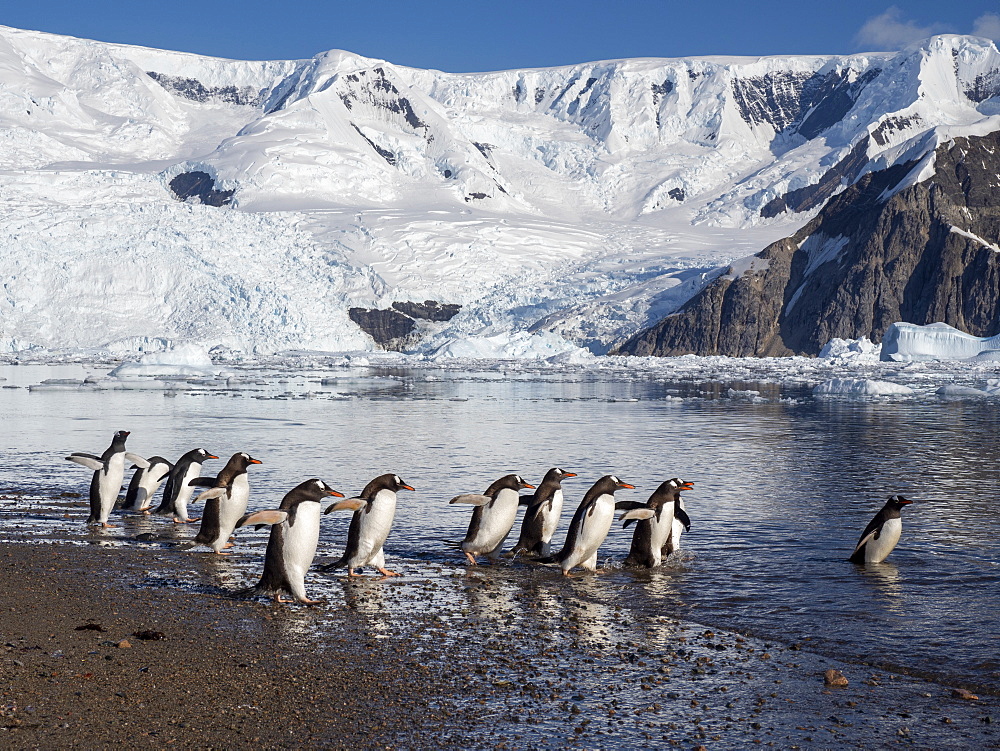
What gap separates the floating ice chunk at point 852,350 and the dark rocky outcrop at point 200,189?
8174 cm

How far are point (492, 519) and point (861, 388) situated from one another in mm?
32181

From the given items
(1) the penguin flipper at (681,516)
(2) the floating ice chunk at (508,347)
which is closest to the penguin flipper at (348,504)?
(1) the penguin flipper at (681,516)

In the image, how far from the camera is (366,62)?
185 m

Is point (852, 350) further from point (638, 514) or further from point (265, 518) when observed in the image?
point (265, 518)

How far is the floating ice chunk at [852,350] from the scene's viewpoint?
69.2 meters

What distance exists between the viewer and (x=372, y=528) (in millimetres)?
9195

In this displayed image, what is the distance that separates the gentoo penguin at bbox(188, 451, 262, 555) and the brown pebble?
6.17 metres

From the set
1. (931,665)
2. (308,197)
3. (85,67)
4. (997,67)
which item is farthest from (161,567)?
(997,67)

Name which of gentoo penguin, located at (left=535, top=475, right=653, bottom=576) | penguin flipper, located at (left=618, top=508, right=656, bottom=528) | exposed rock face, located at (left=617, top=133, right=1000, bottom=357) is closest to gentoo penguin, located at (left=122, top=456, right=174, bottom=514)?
gentoo penguin, located at (left=535, top=475, right=653, bottom=576)

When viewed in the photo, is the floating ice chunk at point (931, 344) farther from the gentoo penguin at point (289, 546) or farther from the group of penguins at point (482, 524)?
the gentoo penguin at point (289, 546)

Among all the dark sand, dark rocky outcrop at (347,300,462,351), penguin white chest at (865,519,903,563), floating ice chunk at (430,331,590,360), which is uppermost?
dark rocky outcrop at (347,300,462,351)

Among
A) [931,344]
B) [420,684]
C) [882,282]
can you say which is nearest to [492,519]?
[420,684]

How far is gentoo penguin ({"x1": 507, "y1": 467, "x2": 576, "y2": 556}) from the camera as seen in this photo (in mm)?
10414

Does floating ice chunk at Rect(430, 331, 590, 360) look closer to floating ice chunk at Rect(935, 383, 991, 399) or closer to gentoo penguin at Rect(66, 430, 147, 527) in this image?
floating ice chunk at Rect(935, 383, 991, 399)
